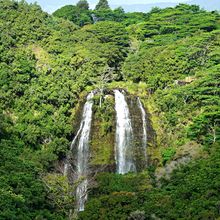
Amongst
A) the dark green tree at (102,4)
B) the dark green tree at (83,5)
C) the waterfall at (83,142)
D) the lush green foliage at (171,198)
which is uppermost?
the dark green tree at (102,4)

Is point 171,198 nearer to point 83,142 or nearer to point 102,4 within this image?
point 83,142

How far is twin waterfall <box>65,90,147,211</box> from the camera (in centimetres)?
4194

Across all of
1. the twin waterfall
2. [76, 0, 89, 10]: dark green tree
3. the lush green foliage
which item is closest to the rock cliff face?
the twin waterfall

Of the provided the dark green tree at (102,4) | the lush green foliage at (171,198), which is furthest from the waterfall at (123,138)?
the dark green tree at (102,4)

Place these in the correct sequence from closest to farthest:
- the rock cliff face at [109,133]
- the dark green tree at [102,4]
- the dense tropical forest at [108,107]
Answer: the dense tropical forest at [108,107], the rock cliff face at [109,133], the dark green tree at [102,4]

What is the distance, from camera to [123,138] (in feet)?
143

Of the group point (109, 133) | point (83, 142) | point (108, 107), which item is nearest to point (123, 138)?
point (109, 133)

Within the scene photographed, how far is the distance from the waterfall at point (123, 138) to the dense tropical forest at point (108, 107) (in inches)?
38.4

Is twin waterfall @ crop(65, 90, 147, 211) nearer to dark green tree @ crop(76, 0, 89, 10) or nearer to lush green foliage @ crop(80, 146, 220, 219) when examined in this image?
lush green foliage @ crop(80, 146, 220, 219)

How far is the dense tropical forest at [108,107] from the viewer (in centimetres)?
3127

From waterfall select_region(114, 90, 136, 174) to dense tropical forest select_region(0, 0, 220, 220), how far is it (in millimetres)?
975

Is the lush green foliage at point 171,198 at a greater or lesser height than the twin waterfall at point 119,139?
lesser

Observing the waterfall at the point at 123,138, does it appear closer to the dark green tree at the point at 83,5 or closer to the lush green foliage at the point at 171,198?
the lush green foliage at the point at 171,198

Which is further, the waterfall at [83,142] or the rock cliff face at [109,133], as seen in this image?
the rock cliff face at [109,133]
